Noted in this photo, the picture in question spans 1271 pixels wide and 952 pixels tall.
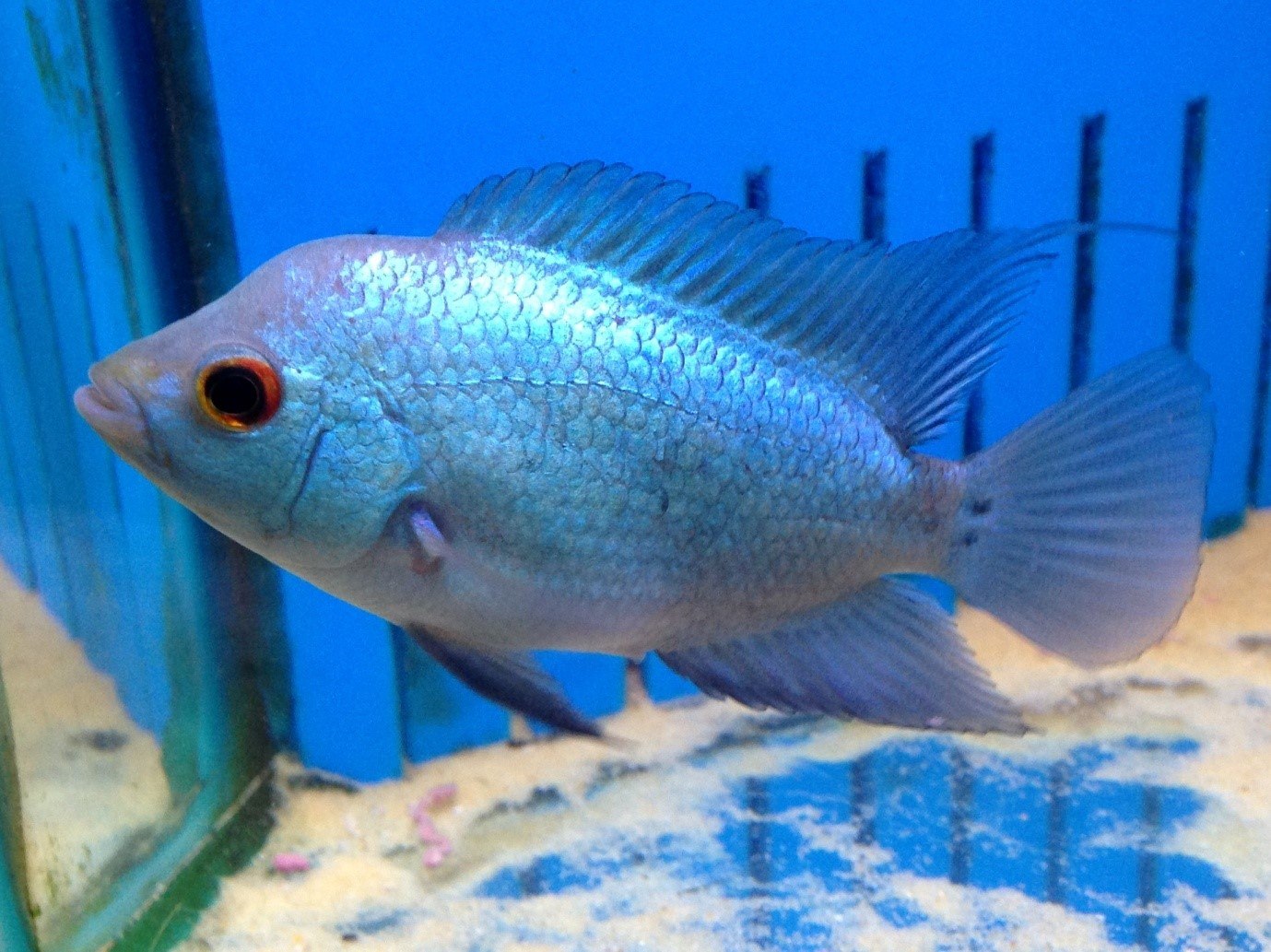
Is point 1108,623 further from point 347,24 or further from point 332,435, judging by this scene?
point 347,24

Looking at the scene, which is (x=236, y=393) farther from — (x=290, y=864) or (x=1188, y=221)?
(x=1188, y=221)

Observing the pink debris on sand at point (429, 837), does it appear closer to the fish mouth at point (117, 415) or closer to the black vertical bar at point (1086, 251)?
the fish mouth at point (117, 415)

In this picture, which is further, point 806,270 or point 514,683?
point 806,270

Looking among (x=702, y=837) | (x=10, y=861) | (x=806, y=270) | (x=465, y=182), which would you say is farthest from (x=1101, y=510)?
(x=10, y=861)

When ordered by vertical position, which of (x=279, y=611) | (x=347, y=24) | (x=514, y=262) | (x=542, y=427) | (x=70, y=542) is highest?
(x=347, y=24)

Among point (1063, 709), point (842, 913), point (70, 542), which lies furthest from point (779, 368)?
point (1063, 709)
